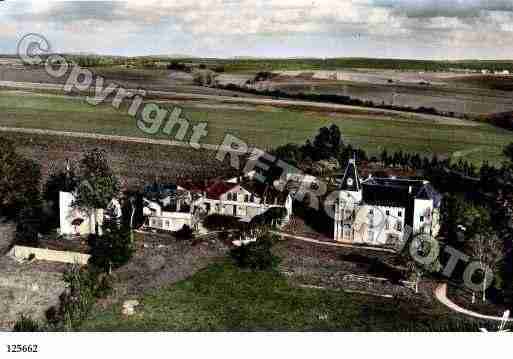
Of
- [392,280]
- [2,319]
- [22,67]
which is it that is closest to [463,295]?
[392,280]

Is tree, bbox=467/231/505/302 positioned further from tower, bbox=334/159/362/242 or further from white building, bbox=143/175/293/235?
white building, bbox=143/175/293/235

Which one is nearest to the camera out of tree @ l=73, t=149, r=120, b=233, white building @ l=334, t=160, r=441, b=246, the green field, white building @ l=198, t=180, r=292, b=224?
tree @ l=73, t=149, r=120, b=233

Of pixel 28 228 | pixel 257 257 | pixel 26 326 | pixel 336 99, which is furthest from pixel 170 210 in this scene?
pixel 26 326

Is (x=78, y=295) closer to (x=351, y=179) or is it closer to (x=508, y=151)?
(x=351, y=179)

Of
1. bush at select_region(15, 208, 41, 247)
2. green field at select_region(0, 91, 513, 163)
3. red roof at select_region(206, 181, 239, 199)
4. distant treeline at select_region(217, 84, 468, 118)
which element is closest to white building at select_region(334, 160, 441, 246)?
green field at select_region(0, 91, 513, 163)

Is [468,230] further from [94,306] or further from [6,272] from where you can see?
[6,272]

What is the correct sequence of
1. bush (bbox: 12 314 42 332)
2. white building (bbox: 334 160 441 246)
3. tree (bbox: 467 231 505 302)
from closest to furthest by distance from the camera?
bush (bbox: 12 314 42 332) → tree (bbox: 467 231 505 302) → white building (bbox: 334 160 441 246)

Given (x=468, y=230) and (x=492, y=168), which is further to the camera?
(x=492, y=168)
